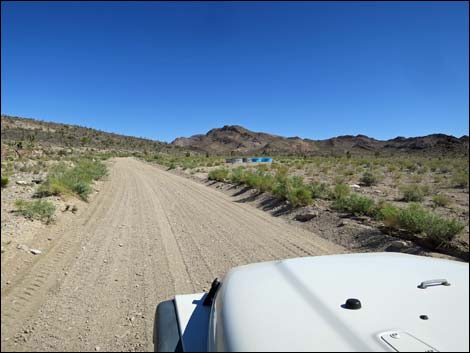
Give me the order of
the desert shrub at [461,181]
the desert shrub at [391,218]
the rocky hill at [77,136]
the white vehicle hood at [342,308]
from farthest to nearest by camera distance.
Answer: the rocky hill at [77,136] → the desert shrub at [461,181] → the desert shrub at [391,218] → the white vehicle hood at [342,308]

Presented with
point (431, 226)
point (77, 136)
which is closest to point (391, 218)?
point (431, 226)

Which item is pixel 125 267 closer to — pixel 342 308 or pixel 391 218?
pixel 342 308

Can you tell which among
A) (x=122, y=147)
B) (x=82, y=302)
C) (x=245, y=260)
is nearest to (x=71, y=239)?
(x=82, y=302)

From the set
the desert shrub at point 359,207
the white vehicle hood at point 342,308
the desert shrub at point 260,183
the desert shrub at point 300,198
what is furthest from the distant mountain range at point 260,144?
the white vehicle hood at point 342,308

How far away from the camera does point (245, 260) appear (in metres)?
6.66

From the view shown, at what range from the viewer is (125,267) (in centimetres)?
608

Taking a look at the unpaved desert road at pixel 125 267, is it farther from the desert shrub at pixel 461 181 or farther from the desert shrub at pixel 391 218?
the desert shrub at pixel 461 181

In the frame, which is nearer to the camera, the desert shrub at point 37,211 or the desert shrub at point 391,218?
the desert shrub at point 37,211

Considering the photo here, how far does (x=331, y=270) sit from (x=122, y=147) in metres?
108

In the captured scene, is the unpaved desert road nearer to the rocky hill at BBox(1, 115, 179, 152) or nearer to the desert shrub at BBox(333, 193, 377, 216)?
the desert shrub at BBox(333, 193, 377, 216)

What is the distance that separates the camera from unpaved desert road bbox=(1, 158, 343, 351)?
3.83 meters

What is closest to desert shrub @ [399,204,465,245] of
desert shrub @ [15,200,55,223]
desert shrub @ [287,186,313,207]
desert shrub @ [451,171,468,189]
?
desert shrub @ [287,186,313,207]

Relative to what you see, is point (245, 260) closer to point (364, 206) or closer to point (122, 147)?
point (364, 206)

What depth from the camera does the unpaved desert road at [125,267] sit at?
12.6 ft
